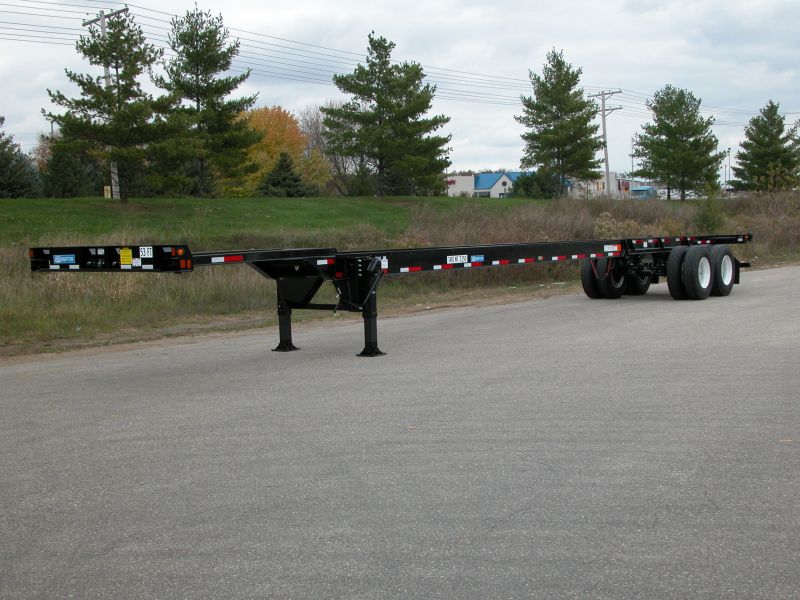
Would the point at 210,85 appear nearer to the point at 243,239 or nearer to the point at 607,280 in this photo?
the point at 243,239

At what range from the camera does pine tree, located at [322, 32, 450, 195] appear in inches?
2041

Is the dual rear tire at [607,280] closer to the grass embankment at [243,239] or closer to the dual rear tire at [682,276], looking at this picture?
the dual rear tire at [682,276]

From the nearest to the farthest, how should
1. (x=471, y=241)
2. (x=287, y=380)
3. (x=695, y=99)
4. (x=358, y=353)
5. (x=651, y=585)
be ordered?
(x=651, y=585)
(x=287, y=380)
(x=358, y=353)
(x=471, y=241)
(x=695, y=99)

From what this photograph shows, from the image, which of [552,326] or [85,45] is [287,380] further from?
[85,45]

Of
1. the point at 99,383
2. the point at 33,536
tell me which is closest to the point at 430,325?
the point at 99,383

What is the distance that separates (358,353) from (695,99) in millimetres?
65939

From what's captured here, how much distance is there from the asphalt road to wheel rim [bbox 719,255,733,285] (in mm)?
6992

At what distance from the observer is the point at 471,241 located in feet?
81.2

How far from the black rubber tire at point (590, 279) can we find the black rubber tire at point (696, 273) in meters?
1.80

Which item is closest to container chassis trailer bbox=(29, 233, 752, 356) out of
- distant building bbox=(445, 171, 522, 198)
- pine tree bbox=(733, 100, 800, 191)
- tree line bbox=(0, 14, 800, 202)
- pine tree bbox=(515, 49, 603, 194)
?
tree line bbox=(0, 14, 800, 202)

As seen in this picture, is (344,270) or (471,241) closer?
(344,270)

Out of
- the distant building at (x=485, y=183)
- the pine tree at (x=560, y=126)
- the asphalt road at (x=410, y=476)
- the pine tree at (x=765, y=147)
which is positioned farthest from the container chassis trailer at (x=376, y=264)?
the distant building at (x=485, y=183)

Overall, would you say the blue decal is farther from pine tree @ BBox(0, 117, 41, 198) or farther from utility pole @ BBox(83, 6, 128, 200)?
pine tree @ BBox(0, 117, 41, 198)

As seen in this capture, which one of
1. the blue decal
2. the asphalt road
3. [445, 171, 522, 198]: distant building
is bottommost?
the asphalt road
